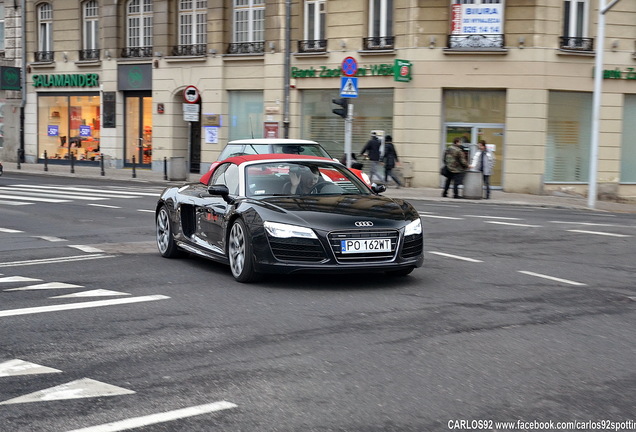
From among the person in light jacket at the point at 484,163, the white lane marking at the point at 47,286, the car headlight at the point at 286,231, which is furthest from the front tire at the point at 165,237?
the person in light jacket at the point at 484,163

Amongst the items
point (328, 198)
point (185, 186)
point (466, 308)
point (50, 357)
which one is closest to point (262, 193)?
point (328, 198)

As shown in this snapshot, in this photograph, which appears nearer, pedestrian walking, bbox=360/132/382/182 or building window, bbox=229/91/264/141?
pedestrian walking, bbox=360/132/382/182

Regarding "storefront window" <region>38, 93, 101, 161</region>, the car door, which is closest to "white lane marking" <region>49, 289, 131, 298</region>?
the car door

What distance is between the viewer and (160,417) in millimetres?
4895

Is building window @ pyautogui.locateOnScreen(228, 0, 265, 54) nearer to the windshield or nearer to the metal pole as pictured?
the metal pole

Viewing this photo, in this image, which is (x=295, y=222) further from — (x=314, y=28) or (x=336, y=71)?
(x=314, y=28)

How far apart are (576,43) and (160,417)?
27.0 meters

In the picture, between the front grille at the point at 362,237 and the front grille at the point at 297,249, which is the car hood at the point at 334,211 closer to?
the front grille at the point at 362,237

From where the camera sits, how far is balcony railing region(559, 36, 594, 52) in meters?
29.5

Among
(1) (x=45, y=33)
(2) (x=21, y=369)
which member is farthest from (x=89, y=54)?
(2) (x=21, y=369)

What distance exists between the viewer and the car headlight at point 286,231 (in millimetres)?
9023

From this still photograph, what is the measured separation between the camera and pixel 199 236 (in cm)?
1093

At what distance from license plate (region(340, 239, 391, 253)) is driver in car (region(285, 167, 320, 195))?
1.27m

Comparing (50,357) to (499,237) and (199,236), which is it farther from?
(499,237)
